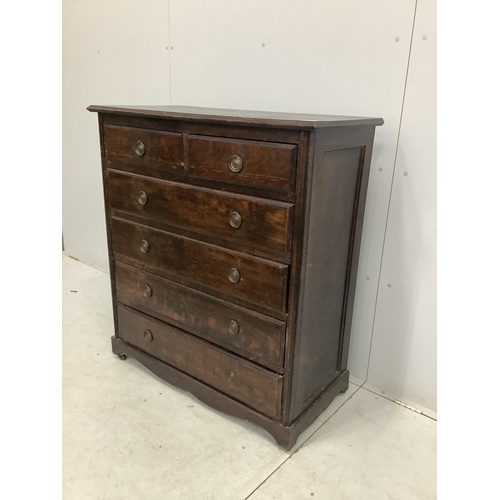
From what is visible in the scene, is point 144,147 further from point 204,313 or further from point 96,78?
point 96,78

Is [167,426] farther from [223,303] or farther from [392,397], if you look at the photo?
[392,397]

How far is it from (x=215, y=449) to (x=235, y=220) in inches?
33.0

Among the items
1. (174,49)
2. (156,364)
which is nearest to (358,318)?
(156,364)

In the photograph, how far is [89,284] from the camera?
292cm

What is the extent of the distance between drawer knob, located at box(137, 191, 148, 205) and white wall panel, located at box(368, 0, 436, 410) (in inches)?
37.7

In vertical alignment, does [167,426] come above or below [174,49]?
below

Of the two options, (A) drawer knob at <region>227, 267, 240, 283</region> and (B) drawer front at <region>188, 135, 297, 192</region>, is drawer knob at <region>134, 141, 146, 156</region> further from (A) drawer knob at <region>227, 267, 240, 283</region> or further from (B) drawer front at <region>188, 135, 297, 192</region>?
(A) drawer knob at <region>227, 267, 240, 283</region>

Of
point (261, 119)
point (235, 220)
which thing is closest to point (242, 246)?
point (235, 220)

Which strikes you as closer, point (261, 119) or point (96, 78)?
point (261, 119)

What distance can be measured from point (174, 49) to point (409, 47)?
1187 millimetres

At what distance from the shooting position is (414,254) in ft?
5.74

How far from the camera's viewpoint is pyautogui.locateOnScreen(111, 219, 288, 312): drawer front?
4.80 feet

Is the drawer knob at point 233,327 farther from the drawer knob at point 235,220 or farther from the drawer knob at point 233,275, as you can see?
the drawer knob at point 235,220

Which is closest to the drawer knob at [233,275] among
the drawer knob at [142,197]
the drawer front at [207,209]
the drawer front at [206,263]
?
the drawer front at [206,263]
